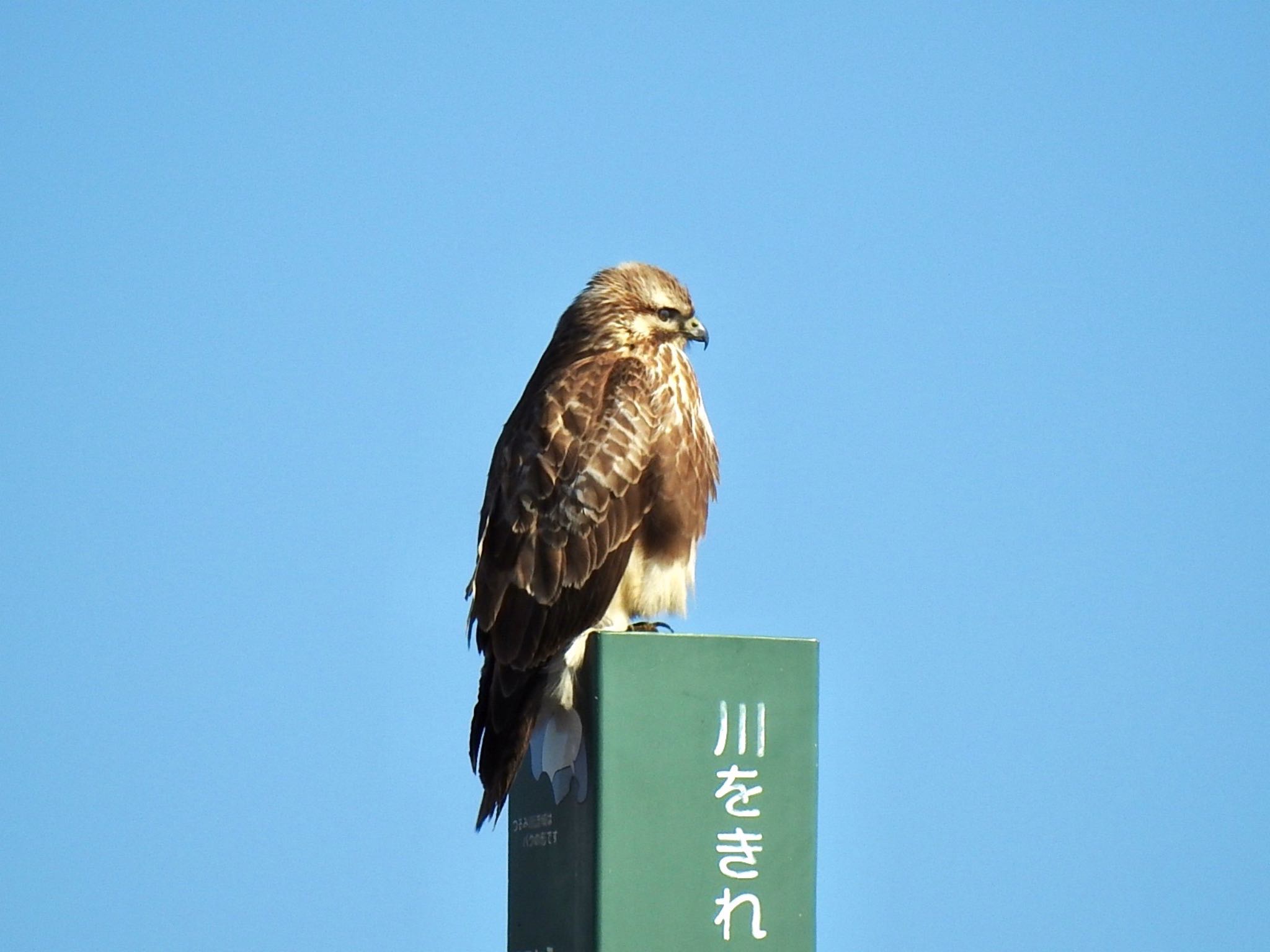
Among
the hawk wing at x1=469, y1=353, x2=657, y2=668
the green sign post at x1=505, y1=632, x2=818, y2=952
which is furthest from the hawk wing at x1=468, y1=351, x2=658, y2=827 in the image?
the green sign post at x1=505, y1=632, x2=818, y2=952

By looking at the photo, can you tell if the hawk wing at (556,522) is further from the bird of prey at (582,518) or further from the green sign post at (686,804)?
the green sign post at (686,804)

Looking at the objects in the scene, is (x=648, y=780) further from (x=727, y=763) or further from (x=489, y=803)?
(x=489, y=803)

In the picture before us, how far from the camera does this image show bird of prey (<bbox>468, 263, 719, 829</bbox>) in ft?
20.2

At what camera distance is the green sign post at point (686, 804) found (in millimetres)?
5180

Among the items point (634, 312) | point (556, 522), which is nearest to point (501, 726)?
point (556, 522)

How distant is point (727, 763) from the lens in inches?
211

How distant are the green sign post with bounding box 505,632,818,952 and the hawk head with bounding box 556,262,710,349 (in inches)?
67.0

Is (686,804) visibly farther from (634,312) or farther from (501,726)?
(634,312)

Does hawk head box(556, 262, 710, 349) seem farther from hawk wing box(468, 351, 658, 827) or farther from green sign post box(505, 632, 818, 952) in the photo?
green sign post box(505, 632, 818, 952)

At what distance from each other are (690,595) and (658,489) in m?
0.40

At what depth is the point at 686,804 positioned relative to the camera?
529cm

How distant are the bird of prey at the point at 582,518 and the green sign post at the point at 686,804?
62 centimetres

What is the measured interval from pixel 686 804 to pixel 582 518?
4.50 ft

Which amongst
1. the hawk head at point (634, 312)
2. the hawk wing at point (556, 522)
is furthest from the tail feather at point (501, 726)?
the hawk head at point (634, 312)
